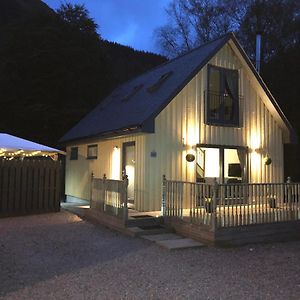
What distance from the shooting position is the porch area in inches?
349

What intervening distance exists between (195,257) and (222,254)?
27.1 inches

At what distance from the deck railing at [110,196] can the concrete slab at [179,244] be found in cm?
176

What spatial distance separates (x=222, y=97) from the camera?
45.6 ft

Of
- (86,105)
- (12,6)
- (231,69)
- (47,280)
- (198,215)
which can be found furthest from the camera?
(12,6)

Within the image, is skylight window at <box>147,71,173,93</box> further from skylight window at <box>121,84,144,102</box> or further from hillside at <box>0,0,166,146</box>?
hillside at <box>0,0,166,146</box>

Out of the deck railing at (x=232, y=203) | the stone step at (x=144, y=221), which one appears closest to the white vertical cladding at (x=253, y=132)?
the deck railing at (x=232, y=203)

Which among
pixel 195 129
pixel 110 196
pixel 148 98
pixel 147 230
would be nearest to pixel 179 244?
pixel 147 230

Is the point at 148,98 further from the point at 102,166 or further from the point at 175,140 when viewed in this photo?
the point at 102,166

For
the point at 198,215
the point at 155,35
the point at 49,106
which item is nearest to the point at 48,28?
the point at 49,106

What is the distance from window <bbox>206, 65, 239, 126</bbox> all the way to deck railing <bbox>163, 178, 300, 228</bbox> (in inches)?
156

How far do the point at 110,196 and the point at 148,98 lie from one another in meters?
4.05

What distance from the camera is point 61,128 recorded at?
24609 mm

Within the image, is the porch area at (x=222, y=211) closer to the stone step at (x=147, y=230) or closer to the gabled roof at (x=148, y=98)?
the stone step at (x=147, y=230)

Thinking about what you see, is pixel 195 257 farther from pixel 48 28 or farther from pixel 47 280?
pixel 48 28
